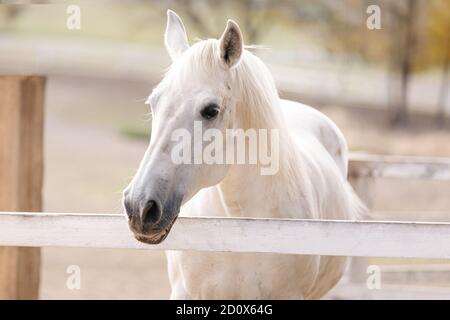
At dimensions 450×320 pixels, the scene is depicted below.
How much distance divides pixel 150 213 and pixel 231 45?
0.82 m

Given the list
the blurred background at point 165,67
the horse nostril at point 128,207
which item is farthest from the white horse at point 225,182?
the blurred background at point 165,67

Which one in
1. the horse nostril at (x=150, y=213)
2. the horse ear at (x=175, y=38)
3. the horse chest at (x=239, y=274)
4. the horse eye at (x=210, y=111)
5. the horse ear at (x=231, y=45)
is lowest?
the horse chest at (x=239, y=274)

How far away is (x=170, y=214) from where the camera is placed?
3479mm

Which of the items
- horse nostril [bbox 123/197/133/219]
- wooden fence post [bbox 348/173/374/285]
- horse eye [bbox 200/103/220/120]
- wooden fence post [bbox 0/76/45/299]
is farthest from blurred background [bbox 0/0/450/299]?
horse nostril [bbox 123/197/133/219]

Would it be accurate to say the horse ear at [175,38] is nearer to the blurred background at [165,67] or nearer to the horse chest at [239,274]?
the blurred background at [165,67]

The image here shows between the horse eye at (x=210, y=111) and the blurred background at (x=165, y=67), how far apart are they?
69cm

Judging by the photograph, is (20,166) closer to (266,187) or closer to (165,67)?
(266,187)

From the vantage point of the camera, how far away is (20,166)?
5.39 m

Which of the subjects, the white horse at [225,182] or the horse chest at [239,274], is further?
the horse chest at [239,274]

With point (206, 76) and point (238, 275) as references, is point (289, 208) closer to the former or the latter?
point (238, 275)

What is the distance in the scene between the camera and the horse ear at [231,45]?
12.0 feet

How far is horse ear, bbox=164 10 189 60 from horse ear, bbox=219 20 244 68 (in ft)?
1.20

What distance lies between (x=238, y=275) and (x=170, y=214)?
0.80 m

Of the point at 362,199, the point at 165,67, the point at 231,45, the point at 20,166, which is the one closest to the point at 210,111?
the point at 231,45
